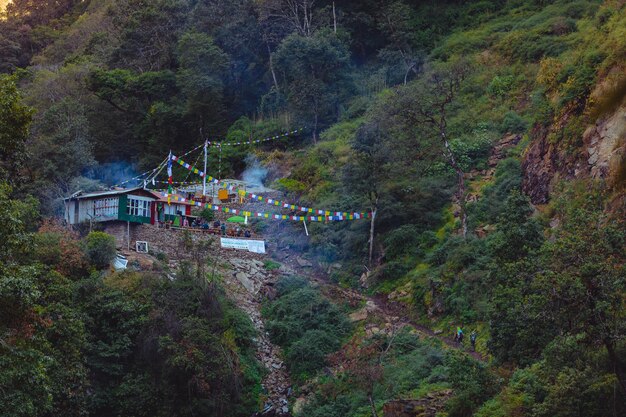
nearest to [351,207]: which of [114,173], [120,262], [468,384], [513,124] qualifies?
[513,124]

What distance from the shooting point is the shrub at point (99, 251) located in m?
34.1

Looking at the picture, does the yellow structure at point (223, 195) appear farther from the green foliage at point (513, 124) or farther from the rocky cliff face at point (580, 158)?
the rocky cliff face at point (580, 158)

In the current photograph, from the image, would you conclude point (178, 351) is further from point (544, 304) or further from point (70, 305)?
point (544, 304)

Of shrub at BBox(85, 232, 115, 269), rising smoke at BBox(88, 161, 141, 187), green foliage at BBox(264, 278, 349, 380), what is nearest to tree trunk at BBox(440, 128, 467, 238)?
green foliage at BBox(264, 278, 349, 380)

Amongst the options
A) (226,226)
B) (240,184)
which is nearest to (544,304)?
(226,226)

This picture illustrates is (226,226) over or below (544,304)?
below

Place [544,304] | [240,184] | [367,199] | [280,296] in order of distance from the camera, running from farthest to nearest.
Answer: [240,184], [367,199], [280,296], [544,304]

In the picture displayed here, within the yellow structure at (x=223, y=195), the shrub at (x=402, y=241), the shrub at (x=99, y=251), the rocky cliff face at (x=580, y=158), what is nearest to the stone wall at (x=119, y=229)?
the shrub at (x=99, y=251)

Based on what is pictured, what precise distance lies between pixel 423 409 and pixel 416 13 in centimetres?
3763

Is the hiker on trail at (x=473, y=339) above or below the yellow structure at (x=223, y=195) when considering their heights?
below

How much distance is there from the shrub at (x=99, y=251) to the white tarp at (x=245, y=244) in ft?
21.9

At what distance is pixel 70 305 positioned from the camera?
99.2ft

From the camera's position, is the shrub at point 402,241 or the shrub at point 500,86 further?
the shrub at point 500,86

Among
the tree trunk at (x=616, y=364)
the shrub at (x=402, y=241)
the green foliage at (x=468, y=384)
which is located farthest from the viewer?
the shrub at (x=402, y=241)
